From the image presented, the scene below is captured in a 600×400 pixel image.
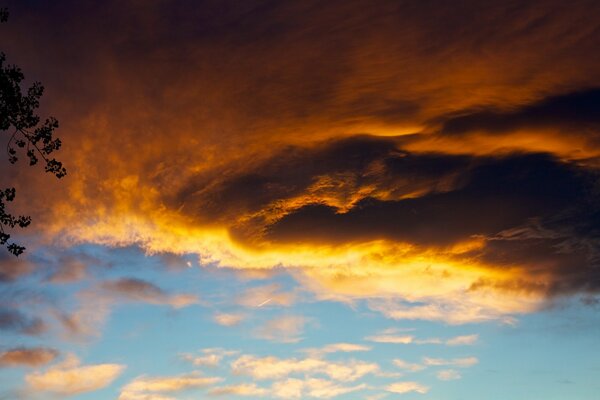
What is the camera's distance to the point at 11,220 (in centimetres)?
4584

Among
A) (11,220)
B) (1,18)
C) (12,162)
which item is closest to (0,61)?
(1,18)

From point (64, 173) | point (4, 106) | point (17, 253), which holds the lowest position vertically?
point (17, 253)

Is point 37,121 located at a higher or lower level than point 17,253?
higher

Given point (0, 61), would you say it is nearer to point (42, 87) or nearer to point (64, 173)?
point (42, 87)

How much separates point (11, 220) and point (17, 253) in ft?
6.14

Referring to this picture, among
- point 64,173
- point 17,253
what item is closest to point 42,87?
point 64,173

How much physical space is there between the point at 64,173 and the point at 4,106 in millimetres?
4807

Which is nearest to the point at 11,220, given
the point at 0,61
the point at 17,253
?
the point at 17,253

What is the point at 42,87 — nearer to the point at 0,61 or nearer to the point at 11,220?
the point at 0,61

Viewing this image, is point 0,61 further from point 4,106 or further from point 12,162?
point 12,162

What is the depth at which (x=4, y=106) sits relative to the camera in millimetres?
45469

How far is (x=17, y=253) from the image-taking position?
151 ft

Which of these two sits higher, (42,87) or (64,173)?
(42,87)

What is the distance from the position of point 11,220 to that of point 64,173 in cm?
384
